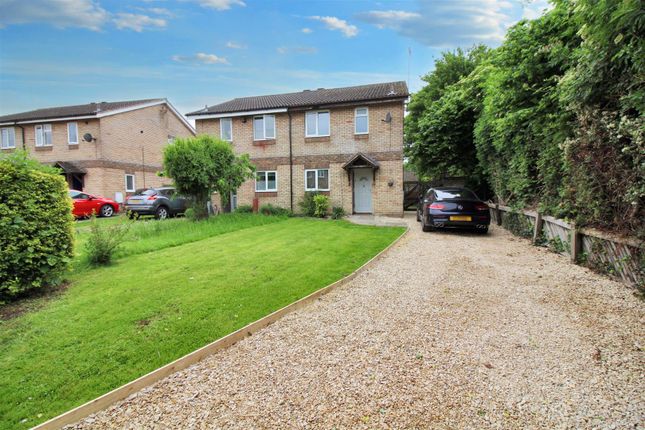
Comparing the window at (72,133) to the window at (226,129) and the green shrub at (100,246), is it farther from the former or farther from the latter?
the green shrub at (100,246)

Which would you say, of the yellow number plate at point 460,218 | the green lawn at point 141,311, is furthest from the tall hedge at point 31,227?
the yellow number plate at point 460,218

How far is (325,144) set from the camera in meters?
16.6

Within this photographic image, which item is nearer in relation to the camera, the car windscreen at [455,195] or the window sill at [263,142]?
the car windscreen at [455,195]

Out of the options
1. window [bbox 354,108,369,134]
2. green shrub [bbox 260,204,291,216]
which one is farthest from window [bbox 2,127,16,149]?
window [bbox 354,108,369,134]

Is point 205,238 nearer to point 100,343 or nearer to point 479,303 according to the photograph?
point 100,343

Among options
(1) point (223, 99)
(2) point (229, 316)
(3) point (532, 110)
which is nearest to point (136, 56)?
(1) point (223, 99)

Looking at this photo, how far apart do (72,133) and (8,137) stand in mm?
6013

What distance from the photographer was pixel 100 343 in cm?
339

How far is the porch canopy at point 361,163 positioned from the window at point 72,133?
57.5 ft

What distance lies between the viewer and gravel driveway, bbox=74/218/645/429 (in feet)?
7.84

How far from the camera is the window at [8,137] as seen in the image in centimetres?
2195

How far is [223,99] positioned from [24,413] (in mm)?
22623

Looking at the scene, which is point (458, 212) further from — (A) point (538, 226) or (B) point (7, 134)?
(B) point (7, 134)

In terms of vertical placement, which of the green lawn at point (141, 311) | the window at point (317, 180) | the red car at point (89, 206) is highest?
the window at point (317, 180)
